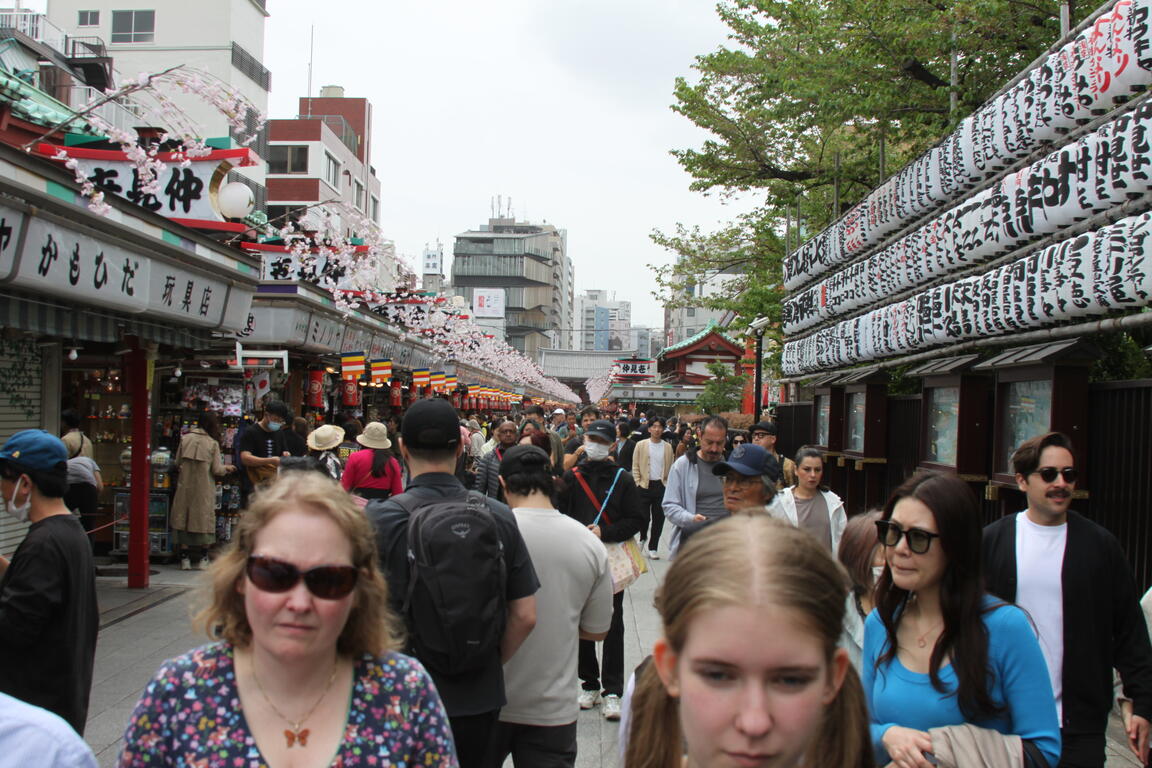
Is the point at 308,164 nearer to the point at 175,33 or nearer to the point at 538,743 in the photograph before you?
the point at 175,33

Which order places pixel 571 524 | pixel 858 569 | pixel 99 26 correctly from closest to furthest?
pixel 858 569 → pixel 571 524 → pixel 99 26

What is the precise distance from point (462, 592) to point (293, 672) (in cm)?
118

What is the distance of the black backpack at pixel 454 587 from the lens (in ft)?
10.5

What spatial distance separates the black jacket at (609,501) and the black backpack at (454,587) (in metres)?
3.10

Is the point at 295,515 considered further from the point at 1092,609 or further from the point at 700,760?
the point at 1092,609

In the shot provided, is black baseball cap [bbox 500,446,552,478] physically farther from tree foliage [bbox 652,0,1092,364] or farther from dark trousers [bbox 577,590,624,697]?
tree foliage [bbox 652,0,1092,364]

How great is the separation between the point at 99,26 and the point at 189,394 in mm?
31844

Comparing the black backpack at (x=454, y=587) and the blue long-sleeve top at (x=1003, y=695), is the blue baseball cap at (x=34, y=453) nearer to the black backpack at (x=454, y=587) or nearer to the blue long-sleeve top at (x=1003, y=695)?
the black backpack at (x=454, y=587)

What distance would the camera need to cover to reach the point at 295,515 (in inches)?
84.8

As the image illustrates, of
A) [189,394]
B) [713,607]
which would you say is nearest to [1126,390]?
[713,607]

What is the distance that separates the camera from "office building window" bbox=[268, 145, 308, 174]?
4366 centimetres

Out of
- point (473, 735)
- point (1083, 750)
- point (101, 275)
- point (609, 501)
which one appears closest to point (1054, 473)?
point (1083, 750)

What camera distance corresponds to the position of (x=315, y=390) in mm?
16984

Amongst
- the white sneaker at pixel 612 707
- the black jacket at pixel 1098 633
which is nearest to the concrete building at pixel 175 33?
the white sneaker at pixel 612 707
